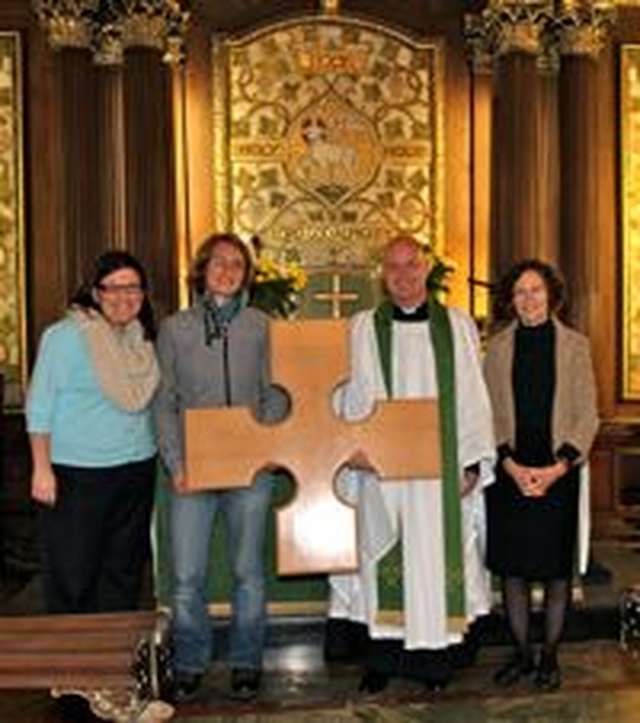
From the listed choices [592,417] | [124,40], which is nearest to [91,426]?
[592,417]

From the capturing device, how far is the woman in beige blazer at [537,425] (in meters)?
4.29

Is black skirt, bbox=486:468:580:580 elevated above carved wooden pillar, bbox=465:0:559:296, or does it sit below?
below

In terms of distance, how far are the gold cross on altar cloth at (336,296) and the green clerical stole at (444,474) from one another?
3.28 m

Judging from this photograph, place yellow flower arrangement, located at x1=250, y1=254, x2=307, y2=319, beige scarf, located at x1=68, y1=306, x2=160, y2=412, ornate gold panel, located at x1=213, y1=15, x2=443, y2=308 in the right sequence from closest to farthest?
beige scarf, located at x1=68, y1=306, x2=160, y2=412 → yellow flower arrangement, located at x1=250, y1=254, x2=307, y2=319 → ornate gold panel, located at x1=213, y1=15, x2=443, y2=308

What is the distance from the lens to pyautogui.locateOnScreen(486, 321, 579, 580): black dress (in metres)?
4.30

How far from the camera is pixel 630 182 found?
26.7 ft

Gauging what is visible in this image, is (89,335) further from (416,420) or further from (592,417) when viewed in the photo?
(592,417)

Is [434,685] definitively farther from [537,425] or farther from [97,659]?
[97,659]

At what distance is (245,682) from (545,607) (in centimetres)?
115

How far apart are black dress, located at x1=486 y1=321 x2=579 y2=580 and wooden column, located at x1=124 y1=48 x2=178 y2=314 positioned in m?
3.58

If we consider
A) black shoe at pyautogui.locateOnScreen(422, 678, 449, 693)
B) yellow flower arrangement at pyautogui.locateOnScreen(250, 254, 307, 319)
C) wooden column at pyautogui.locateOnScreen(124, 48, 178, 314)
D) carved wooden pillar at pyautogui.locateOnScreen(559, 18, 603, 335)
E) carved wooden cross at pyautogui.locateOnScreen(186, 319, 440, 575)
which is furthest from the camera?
carved wooden pillar at pyautogui.locateOnScreen(559, 18, 603, 335)

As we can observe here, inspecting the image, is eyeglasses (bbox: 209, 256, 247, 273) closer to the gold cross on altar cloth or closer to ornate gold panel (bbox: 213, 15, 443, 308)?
the gold cross on altar cloth

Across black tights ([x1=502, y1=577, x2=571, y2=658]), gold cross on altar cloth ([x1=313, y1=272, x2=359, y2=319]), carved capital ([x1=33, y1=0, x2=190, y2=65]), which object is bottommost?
black tights ([x1=502, y1=577, x2=571, y2=658])

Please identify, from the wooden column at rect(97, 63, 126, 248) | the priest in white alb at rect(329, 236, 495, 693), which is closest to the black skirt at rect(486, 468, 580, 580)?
the priest in white alb at rect(329, 236, 495, 693)
